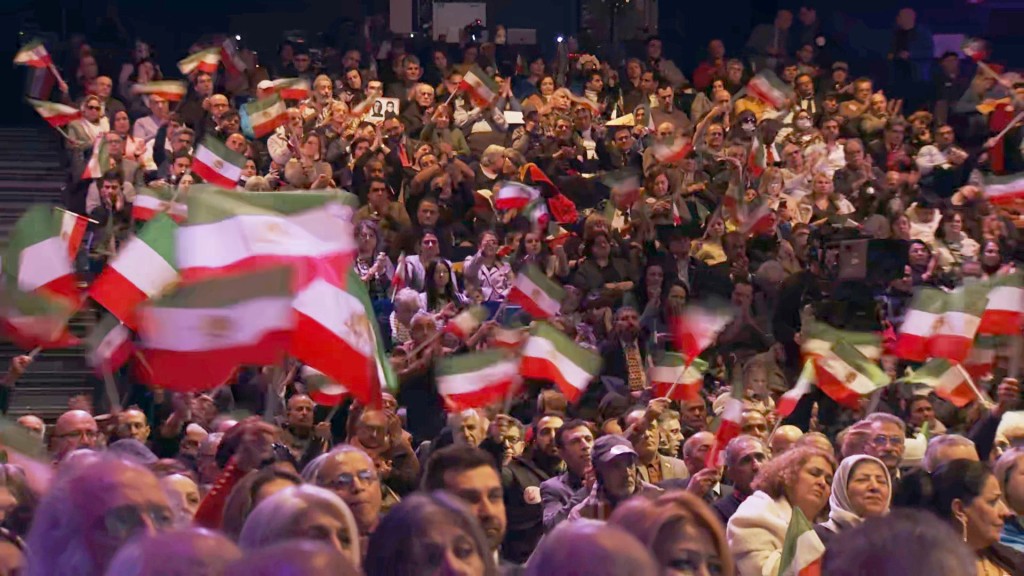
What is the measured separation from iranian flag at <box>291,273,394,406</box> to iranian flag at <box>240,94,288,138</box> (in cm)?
896

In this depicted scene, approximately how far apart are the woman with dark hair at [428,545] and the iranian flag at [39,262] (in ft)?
14.1

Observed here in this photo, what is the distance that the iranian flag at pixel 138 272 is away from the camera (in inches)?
301

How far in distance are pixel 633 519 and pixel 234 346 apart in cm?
215

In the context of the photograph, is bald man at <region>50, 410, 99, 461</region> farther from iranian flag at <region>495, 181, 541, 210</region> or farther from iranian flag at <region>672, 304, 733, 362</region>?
iranian flag at <region>495, 181, 541, 210</region>

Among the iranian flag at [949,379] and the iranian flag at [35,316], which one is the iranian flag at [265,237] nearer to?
the iranian flag at [35,316]

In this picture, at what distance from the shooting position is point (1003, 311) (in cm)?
1002

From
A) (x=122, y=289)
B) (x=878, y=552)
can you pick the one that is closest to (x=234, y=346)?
(x=122, y=289)

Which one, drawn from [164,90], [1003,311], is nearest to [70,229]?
[1003,311]

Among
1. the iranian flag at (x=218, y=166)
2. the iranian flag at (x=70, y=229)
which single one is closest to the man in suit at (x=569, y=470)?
the iranian flag at (x=70, y=229)

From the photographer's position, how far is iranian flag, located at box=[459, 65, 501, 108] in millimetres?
17062

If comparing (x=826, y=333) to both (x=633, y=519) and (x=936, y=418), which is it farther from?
(x=633, y=519)

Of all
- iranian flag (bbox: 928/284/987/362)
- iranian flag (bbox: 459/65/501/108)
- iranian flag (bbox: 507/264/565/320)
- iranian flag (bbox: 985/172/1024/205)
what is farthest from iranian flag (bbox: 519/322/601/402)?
iranian flag (bbox: 459/65/501/108)

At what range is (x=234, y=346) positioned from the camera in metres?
6.32

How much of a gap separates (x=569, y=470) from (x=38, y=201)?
8.52m
